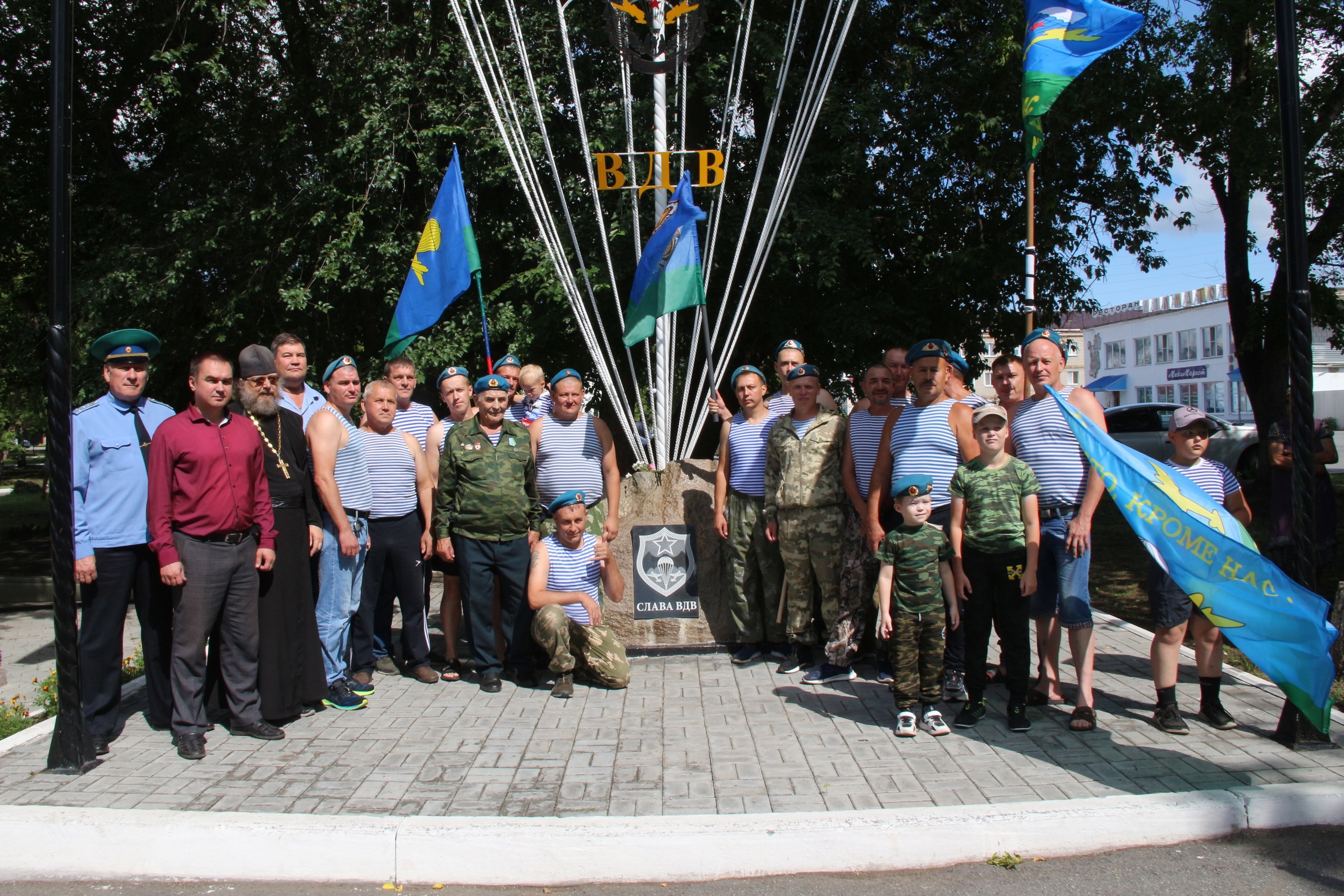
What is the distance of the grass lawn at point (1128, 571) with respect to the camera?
8.41 metres

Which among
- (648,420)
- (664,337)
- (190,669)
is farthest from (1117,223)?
(190,669)

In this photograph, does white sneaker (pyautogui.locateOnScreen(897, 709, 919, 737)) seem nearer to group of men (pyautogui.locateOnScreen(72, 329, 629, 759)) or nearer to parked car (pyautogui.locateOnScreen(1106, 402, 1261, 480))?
group of men (pyautogui.locateOnScreen(72, 329, 629, 759))

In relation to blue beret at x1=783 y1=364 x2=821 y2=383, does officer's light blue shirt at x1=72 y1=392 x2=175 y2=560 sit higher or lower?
lower

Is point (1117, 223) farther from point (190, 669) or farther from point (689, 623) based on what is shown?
point (190, 669)

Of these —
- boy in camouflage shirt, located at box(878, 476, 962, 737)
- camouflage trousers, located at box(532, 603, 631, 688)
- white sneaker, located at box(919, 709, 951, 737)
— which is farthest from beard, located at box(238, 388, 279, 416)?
white sneaker, located at box(919, 709, 951, 737)

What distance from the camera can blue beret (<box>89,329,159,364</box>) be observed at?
4.99 meters

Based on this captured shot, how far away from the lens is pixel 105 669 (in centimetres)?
492

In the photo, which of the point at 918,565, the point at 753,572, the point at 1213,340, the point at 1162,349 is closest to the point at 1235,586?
the point at 918,565

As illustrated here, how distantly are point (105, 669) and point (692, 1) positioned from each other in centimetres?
584

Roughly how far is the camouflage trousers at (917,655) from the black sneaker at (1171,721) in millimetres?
1087

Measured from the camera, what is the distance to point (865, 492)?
232 inches

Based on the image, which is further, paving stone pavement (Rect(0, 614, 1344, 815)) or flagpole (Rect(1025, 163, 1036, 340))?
flagpole (Rect(1025, 163, 1036, 340))

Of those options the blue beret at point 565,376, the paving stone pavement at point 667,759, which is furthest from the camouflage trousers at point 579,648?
the blue beret at point 565,376

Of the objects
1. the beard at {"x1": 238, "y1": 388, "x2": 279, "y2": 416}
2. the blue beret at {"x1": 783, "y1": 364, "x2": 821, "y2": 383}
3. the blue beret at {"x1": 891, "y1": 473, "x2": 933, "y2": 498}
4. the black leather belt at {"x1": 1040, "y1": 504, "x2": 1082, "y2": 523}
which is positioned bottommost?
the black leather belt at {"x1": 1040, "y1": 504, "x2": 1082, "y2": 523}
